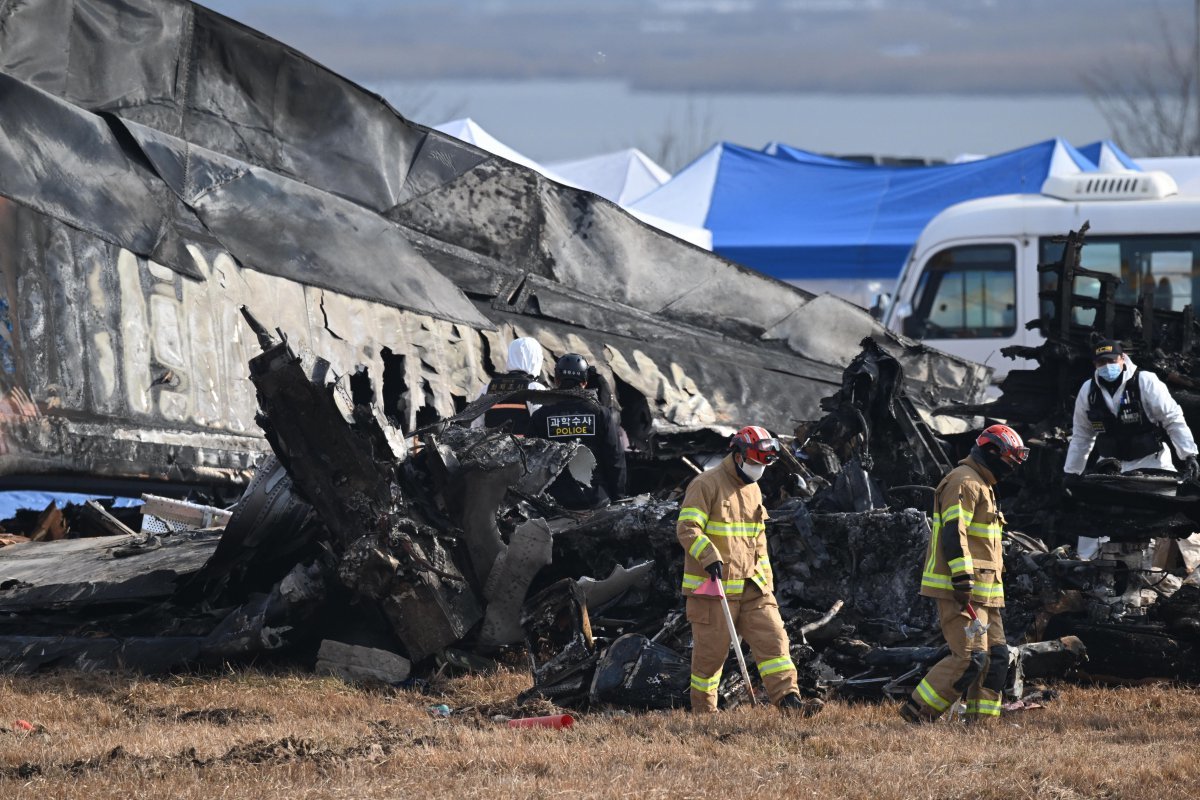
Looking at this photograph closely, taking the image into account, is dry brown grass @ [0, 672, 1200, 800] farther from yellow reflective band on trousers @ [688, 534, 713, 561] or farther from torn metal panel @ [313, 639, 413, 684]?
yellow reflective band on trousers @ [688, 534, 713, 561]

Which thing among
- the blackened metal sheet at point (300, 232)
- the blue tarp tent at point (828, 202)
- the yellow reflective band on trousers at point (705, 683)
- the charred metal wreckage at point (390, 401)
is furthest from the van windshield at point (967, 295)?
the yellow reflective band on trousers at point (705, 683)

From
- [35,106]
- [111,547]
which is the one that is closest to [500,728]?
[111,547]

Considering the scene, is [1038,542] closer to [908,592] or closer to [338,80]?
[908,592]

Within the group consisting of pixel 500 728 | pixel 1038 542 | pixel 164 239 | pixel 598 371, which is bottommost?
pixel 500 728

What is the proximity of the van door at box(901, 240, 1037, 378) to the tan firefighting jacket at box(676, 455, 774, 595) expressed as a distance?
8.89 meters

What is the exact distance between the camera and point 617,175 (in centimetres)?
2636

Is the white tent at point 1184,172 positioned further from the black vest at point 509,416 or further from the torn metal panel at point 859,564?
the torn metal panel at point 859,564

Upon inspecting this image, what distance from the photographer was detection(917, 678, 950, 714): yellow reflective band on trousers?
22.3 ft

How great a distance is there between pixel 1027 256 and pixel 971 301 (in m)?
0.73

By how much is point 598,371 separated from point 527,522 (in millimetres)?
3621

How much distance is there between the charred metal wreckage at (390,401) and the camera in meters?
8.00

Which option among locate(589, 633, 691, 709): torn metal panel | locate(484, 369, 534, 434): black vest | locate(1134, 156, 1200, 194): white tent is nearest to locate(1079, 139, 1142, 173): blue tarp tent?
locate(1134, 156, 1200, 194): white tent

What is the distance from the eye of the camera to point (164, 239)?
10734 mm

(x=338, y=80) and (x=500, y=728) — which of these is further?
(x=338, y=80)
